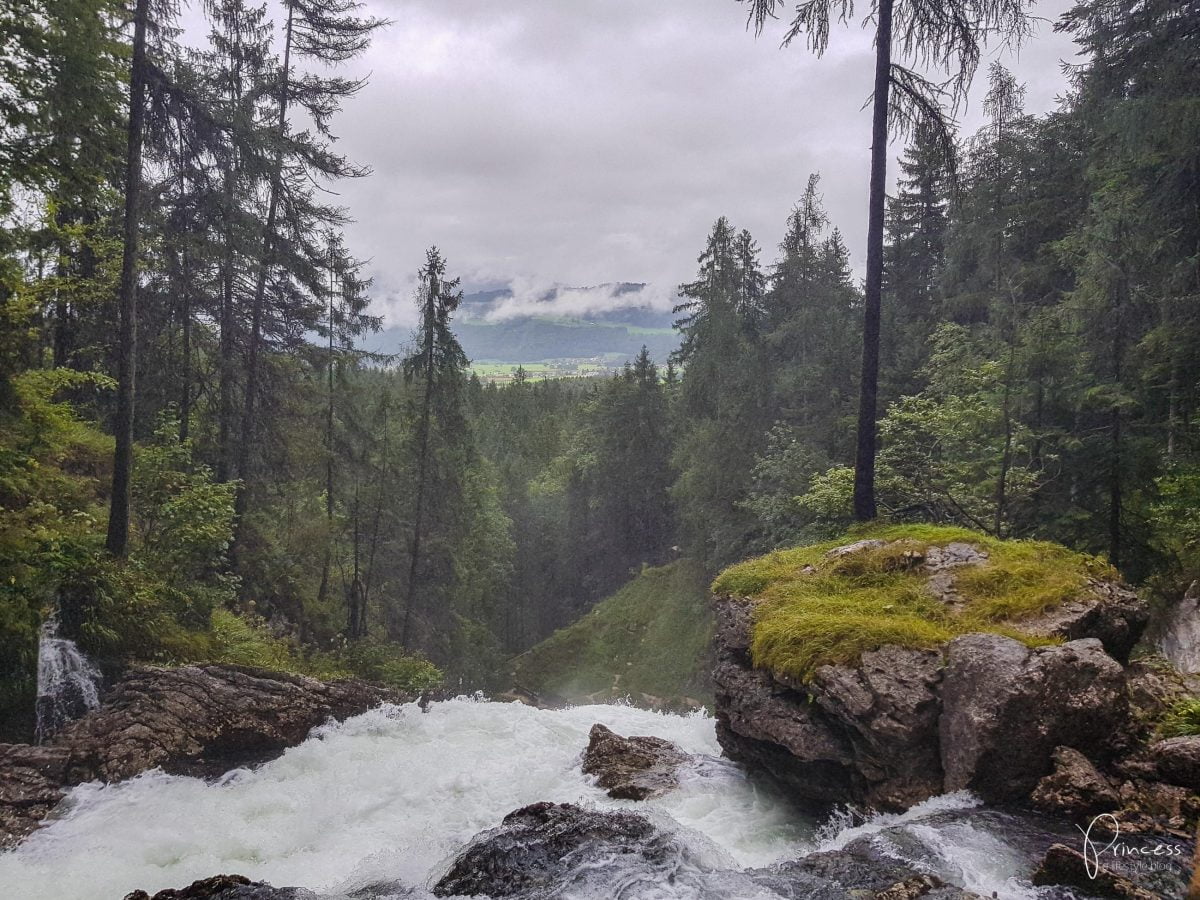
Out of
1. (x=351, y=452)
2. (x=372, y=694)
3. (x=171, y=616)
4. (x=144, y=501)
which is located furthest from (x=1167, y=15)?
(x=351, y=452)

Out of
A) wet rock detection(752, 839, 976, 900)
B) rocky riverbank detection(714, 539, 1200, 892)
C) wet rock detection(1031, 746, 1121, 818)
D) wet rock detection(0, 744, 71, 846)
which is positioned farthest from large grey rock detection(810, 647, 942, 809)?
wet rock detection(0, 744, 71, 846)

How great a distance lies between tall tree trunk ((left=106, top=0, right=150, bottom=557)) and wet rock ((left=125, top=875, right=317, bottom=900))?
27.6 ft

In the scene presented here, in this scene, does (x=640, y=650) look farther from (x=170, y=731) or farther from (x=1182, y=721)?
(x=1182, y=721)

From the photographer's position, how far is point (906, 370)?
88.7 feet

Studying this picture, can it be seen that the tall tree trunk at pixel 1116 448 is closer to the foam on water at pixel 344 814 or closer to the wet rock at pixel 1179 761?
the wet rock at pixel 1179 761

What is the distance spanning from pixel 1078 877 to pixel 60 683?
1183cm

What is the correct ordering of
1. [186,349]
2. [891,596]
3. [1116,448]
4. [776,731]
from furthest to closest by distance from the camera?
[186,349] < [1116,448] < [891,596] < [776,731]

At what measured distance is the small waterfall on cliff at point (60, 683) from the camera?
28.8ft

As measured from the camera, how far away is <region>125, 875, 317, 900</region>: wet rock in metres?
4.85

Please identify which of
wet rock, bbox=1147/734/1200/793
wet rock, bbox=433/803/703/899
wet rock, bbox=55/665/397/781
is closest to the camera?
wet rock, bbox=1147/734/1200/793

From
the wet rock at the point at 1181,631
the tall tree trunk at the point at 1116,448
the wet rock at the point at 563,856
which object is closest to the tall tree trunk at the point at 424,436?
the wet rock at the point at 563,856

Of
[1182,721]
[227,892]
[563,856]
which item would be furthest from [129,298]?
[1182,721]

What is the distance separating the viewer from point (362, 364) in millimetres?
25828

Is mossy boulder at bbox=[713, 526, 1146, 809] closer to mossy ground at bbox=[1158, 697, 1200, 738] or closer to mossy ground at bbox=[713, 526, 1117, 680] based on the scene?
mossy ground at bbox=[713, 526, 1117, 680]
